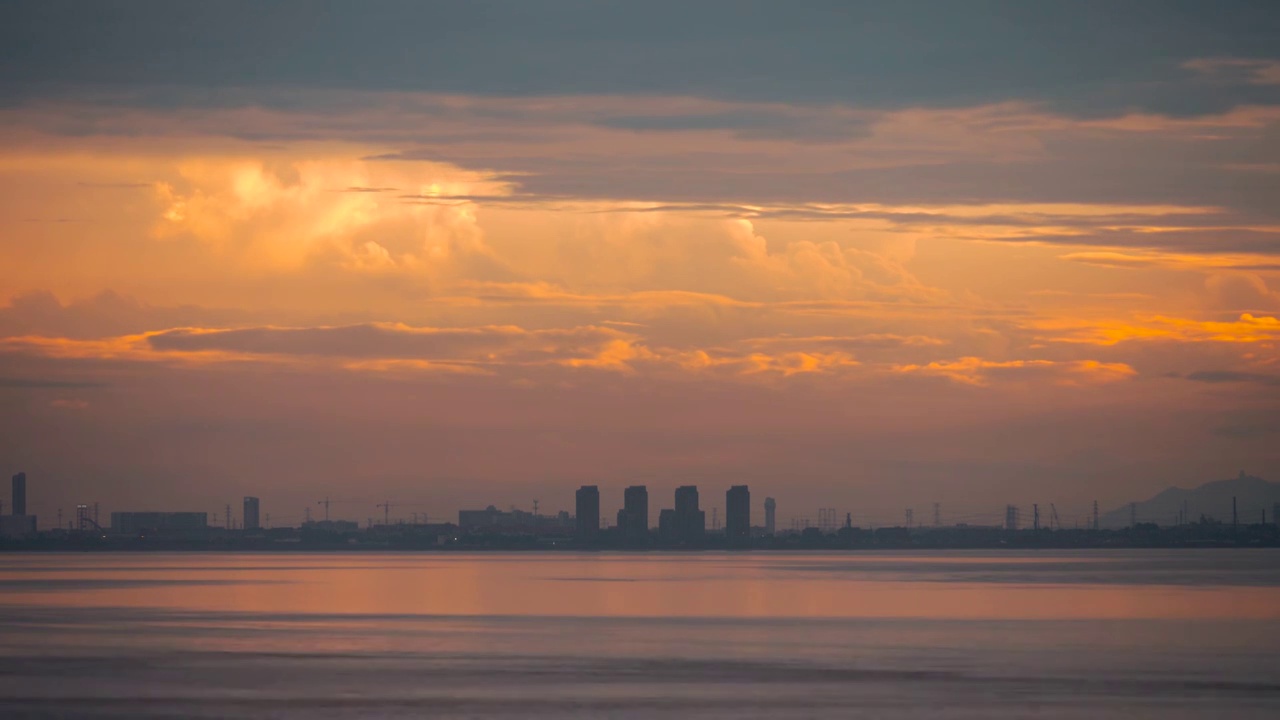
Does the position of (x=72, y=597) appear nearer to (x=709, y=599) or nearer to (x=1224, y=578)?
(x=709, y=599)

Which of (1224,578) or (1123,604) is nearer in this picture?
(1123,604)

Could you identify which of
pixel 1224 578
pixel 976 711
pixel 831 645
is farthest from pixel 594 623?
pixel 1224 578

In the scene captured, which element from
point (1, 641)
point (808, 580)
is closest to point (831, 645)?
point (1, 641)

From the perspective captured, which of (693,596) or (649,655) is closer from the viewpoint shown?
(649,655)

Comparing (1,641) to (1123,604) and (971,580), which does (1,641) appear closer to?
(1123,604)

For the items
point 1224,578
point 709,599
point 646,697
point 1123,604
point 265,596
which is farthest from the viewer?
point 1224,578

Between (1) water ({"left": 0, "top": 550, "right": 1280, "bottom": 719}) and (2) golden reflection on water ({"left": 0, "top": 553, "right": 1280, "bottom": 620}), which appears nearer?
(1) water ({"left": 0, "top": 550, "right": 1280, "bottom": 719})

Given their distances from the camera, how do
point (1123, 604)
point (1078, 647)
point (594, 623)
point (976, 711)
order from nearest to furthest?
1. point (976, 711)
2. point (1078, 647)
3. point (594, 623)
4. point (1123, 604)

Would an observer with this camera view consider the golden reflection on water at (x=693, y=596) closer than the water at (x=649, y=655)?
No
